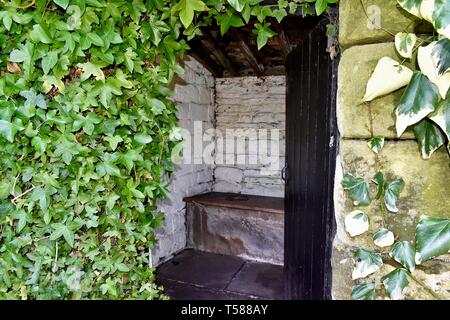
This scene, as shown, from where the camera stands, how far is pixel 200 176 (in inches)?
152

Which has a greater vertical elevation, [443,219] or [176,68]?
[176,68]

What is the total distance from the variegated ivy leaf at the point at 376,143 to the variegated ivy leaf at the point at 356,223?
0.23 meters

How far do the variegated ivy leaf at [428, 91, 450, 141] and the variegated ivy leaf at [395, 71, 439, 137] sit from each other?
0.8 inches

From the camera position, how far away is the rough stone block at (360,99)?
0.98 metres

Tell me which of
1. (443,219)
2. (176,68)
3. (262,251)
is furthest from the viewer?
(262,251)

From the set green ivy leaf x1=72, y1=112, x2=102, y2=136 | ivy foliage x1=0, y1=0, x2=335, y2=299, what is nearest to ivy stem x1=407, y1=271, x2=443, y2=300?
ivy foliage x1=0, y1=0, x2=335, y2=299

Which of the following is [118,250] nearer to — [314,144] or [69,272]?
[69,272]

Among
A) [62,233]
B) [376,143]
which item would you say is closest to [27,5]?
[62,233]

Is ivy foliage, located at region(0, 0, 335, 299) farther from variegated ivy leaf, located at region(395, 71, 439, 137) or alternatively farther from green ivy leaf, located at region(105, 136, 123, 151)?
variegated ivy leaf, located at region(395, 71, 439, 137)

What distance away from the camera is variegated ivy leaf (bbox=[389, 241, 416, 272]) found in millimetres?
948

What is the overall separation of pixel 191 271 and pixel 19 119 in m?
2.37

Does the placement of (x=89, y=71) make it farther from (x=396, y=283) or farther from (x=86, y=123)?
(x=396, y=283)

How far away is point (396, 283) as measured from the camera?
3.19ft
